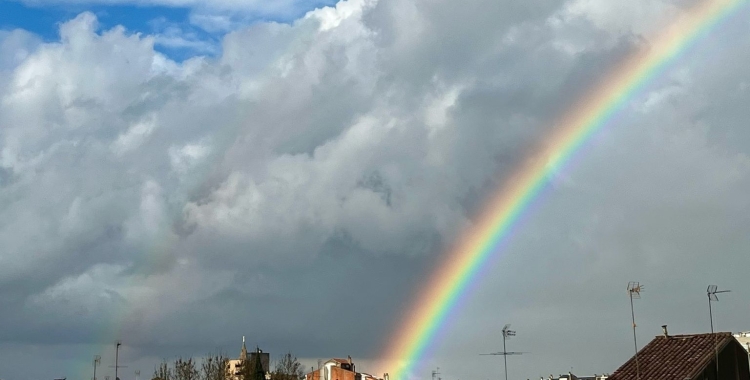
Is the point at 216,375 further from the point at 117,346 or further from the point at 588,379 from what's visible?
the point at 588,379

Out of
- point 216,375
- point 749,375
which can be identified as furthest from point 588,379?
point 749,375

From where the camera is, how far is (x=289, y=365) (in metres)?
100

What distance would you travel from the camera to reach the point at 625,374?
4700 cm

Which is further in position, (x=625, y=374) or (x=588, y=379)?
(x=588, y=379)

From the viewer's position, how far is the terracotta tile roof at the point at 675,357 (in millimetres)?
45219

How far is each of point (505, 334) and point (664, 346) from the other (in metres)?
18.7

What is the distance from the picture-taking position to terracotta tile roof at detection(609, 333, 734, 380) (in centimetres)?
4522

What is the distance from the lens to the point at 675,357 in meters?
46.8

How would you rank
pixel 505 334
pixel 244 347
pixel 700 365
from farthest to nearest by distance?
1. pixel 244 347
2. pixel 505 334
3. pixel 700 365

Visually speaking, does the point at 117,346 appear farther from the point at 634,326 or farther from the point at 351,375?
the point at 634,326

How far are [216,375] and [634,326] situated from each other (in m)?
52.5

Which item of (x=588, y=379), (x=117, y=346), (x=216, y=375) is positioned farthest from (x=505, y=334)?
(x=588, y=379)

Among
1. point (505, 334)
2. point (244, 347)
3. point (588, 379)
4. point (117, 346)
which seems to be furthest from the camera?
point (588, 379)

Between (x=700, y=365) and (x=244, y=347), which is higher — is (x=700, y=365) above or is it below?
below
